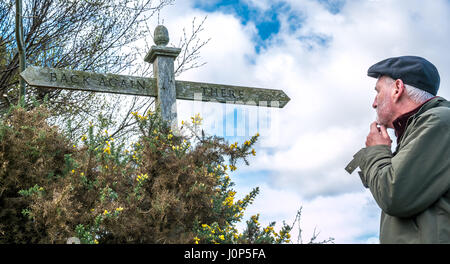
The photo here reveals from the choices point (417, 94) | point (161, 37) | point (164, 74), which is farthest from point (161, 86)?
A: point (417, 94)

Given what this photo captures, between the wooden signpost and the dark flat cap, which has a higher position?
the wooden signpost

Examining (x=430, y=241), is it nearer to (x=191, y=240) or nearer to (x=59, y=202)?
(x=191, y=240)

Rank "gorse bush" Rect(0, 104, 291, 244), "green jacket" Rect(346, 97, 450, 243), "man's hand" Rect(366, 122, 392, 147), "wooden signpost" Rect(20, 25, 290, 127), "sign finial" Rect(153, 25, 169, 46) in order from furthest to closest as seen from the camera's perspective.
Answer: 1. "sign finial" Rect(153, 25, 169, 46)
2. "wooden signpost" Rect(20, 25, 290, 127)
3. "gorse bush" Rect(0, 104, 291, 244)
4. "man's hand" Rect(366, 122, 392, 147)
5. "green jacket" Rect(346, 97, 450, 243)

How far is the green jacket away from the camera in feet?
5.76

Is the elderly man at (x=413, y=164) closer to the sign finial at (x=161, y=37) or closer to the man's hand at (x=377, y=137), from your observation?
the man's hand at (x=377, y=137)

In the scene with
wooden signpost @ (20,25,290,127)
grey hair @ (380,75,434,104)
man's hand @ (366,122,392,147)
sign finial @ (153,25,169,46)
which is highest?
sign finial @ (153,25,169,46)

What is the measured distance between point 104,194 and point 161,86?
299 cm

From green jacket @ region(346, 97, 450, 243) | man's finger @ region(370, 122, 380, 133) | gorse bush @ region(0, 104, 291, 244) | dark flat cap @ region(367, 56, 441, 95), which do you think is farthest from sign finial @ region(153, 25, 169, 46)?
green jacket @ region(346, 97, 450, 243)

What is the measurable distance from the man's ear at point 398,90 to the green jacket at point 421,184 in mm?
221

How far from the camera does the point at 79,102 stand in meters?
8.34

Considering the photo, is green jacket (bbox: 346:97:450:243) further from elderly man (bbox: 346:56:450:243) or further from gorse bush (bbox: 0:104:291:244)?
gorse bush (bbox: 0:104:291:244)

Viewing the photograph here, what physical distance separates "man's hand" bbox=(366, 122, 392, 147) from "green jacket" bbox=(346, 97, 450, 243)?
174mm

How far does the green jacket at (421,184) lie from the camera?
5.76 feet
